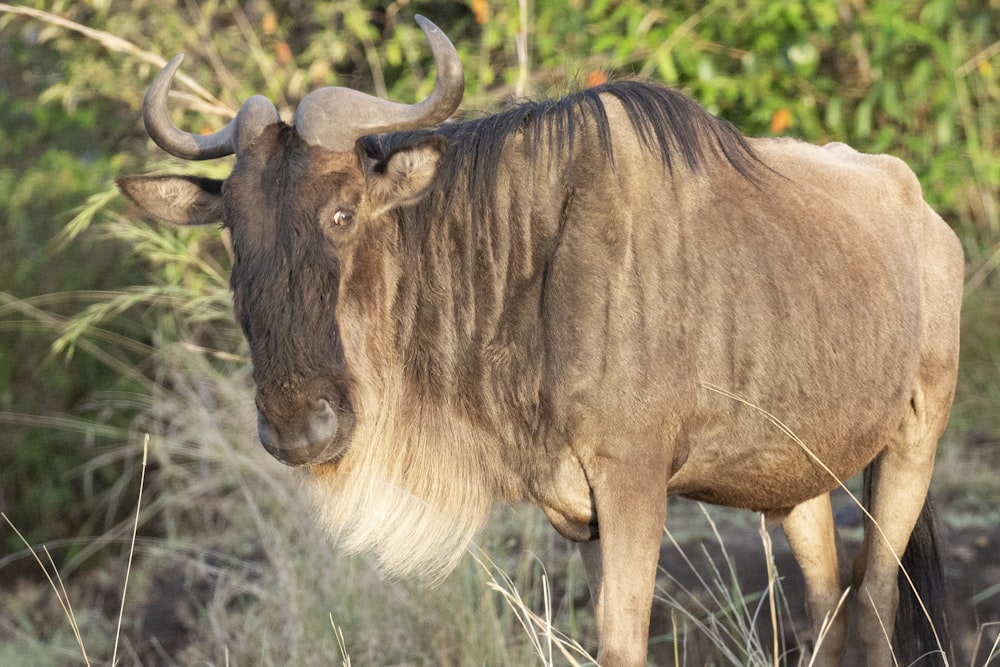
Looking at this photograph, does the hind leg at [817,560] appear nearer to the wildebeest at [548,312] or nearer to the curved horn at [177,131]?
the wildebeest at [548,312]

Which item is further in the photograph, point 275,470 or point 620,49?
point 620,49

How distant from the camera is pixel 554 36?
678cm

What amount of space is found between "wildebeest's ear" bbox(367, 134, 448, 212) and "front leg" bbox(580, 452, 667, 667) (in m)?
0.87

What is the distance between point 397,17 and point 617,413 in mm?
6432

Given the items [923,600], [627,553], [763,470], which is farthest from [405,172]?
[923,600]

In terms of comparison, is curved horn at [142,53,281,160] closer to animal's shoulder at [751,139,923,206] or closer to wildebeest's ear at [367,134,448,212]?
wildebeest's ear at [367,134,448,212]

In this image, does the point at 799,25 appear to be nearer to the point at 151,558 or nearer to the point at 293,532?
the point at 293,532

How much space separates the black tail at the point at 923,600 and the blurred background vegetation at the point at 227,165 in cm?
163

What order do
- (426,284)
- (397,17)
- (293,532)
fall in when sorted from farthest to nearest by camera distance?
(397,17) → (293,532) → (426,284)

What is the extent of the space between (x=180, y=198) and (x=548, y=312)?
1151 millimetres

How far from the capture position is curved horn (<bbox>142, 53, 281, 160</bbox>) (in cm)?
304

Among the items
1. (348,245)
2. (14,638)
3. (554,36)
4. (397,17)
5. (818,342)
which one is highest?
(348,245)

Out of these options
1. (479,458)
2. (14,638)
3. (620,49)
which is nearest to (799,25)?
(620,49)

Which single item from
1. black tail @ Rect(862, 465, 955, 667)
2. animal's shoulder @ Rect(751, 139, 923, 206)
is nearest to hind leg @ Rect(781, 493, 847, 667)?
black tail @ Rect(862, 465, 955, 667)
